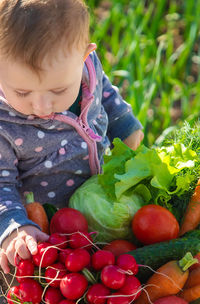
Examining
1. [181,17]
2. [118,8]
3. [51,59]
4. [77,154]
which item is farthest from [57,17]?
[181,17]

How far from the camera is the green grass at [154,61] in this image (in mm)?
2580

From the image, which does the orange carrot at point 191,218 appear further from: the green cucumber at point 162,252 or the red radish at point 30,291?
the red radish at point 30,291

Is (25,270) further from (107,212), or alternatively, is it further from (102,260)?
(107,212)

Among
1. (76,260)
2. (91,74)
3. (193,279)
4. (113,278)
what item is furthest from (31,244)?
(91,74)

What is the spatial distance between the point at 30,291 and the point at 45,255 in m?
0.10

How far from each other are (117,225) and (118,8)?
2.02 m

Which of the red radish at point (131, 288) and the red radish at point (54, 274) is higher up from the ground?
the red radish at point (54, 274)

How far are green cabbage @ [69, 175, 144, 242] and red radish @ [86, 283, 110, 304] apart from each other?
0.31 m

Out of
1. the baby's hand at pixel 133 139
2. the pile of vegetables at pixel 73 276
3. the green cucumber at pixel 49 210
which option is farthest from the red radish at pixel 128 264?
the baby's hand at pixel 133 139

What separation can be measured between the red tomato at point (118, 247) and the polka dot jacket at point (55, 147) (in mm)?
251

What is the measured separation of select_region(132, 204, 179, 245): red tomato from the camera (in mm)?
1424

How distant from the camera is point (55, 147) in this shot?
1.59 metres

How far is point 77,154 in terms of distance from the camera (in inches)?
64.5

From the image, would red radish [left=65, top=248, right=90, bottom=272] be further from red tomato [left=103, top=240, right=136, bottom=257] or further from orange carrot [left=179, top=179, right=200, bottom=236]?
orange carrot [left=179, top=179, right=200, bottom=236]
